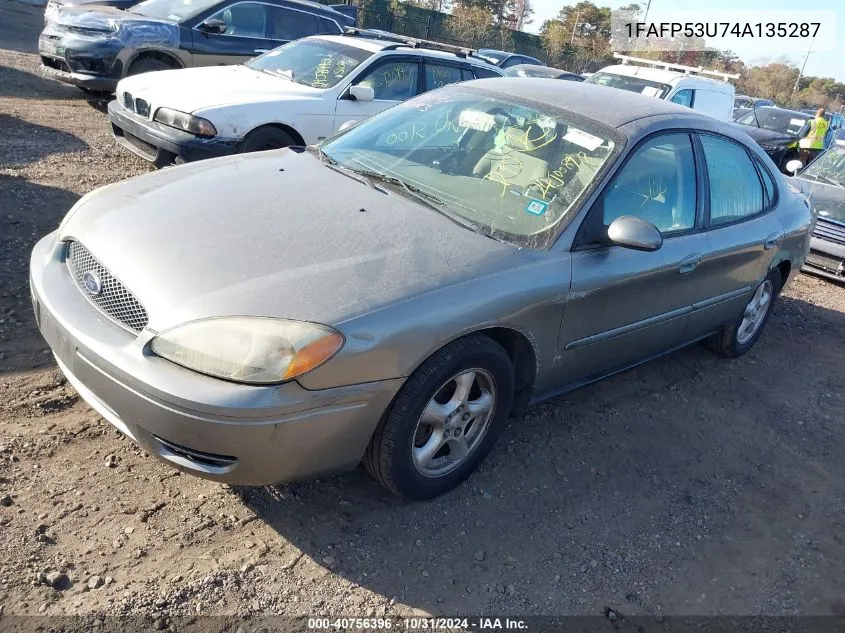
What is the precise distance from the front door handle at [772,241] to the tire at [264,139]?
13.5ft

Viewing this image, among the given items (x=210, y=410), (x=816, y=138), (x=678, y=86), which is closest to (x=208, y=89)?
(x=210, y=410)

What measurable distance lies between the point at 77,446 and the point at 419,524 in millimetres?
A: 1504

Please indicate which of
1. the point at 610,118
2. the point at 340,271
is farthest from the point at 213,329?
the point at 610,118

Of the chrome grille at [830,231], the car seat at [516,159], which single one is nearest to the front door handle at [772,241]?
the car seat at [516,159]

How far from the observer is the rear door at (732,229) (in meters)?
3.87

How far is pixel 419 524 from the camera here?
9.21 feet

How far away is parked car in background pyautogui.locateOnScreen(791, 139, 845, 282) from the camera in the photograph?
735 cm

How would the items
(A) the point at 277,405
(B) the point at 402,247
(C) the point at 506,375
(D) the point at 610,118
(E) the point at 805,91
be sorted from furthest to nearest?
(E) the point at 805,91 → (D) the point at 610,118 → (C) the point at 506,375 → (B) the point at 402,247 → (A) the point at 277,405

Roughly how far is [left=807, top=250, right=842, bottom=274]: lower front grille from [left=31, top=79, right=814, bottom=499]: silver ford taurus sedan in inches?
159

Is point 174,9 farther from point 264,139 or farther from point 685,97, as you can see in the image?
point 685,97

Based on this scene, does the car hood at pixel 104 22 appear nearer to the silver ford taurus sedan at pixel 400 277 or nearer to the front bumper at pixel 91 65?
the front bumper at pixel 91 65

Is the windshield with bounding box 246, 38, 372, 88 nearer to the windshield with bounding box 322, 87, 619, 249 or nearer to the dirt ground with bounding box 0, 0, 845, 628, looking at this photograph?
the windshield with bounding box 322, 87, 619, 249

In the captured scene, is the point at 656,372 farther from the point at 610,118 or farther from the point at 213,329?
the point at 213,329

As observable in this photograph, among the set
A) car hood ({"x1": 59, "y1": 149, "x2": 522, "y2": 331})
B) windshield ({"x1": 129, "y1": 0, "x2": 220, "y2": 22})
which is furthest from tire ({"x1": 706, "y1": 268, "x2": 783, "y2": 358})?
windshield ({"x1": 129, "y1": 0, "x2": 220, "y2": 22})
